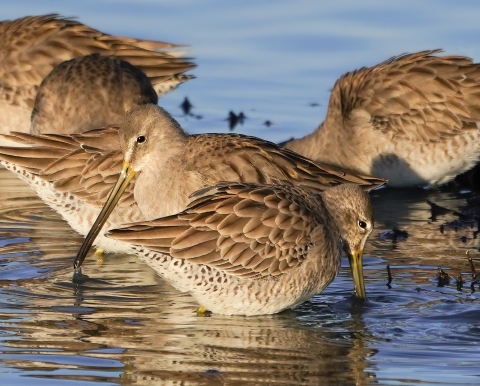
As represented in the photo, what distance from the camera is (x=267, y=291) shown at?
696cm

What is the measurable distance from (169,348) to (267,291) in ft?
2.69

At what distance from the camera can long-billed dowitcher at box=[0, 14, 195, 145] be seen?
11141 mm

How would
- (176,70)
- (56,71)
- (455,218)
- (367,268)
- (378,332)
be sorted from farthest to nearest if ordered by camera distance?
(176,70) → (56,71) → (455,218) → (367,268) → (378,332)

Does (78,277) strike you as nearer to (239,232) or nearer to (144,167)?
(144,167)

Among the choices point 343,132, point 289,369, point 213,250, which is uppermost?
point 343,132

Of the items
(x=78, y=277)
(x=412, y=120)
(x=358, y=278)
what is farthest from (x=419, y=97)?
(x=78, y=277)

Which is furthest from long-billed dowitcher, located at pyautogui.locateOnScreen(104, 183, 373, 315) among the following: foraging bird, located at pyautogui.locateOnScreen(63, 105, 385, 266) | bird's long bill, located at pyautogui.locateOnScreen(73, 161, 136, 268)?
bird's long bill, located at pyautogui.locateOnScreen(73, 161, 136, 268)

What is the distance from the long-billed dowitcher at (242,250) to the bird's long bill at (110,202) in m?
1.08

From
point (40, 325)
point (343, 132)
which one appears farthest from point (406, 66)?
point (40, 325)

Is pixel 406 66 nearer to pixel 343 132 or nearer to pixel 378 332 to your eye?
pixel 343 132

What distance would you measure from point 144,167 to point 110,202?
32 cm

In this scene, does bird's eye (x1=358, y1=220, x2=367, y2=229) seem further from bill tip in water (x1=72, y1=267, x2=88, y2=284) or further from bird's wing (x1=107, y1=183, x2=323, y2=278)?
bill tip in water (x1=72, y1=267, x2=88, y2=284)

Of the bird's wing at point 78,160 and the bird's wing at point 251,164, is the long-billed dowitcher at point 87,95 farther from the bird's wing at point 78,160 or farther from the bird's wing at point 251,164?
the bird's wing at point 251,164

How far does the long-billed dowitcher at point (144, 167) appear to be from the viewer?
7.91 metres
